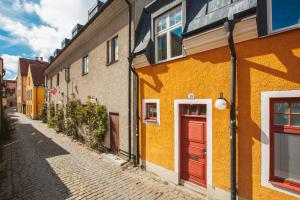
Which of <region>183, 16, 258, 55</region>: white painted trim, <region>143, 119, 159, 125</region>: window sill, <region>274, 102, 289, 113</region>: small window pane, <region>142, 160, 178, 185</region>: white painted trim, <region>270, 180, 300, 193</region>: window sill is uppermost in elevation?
<region>183, 16, 258, 55</region>: white painted trim

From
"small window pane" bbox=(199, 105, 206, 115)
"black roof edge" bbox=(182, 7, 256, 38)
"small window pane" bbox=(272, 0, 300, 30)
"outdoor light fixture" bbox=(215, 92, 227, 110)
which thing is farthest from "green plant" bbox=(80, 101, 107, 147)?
"small window pane" bbox=(272, 0, 300, 30)

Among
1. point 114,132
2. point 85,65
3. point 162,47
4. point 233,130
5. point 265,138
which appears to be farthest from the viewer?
point 85,65

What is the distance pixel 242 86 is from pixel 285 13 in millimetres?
1659

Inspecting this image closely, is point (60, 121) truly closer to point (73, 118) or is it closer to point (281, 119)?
point (73, 118)

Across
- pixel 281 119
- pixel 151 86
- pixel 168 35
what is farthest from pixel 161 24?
pixel 281 119

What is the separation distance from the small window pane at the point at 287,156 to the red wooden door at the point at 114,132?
6.80 meters

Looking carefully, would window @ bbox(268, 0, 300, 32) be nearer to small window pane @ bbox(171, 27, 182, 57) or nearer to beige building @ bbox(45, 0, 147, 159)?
small window pane @ bbox(171, 27, 182, 57)

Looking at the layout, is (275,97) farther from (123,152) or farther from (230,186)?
(123,152)

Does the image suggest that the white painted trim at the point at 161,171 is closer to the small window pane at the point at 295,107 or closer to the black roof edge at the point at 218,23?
the small window pane at the point at 295,107

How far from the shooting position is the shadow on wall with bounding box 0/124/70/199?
6.19 m

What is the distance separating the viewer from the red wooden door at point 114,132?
9695 mm

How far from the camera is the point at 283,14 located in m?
4.17

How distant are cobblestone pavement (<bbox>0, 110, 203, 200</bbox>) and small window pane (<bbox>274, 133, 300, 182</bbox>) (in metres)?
2.27

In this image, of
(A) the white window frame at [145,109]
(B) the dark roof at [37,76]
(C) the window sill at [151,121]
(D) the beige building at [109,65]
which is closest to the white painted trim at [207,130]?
(A) the white window frame at [145,109]
